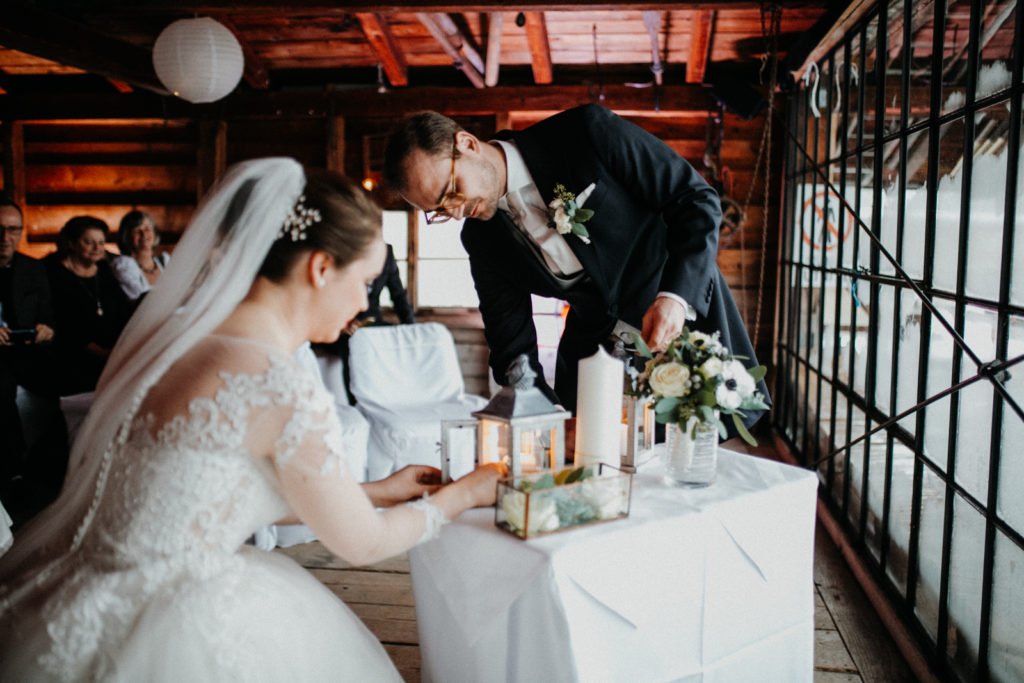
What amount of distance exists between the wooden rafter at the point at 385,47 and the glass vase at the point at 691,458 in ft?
13.9

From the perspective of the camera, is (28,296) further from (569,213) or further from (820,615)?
(820,615)

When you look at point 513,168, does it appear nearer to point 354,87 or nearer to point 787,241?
point 787,241

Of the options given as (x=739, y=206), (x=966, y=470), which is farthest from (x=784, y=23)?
(x=966, y=470)

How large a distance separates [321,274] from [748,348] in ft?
3.85

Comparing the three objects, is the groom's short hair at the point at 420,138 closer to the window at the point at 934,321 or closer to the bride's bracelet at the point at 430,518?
the bride's bracelet at the point at 430,518

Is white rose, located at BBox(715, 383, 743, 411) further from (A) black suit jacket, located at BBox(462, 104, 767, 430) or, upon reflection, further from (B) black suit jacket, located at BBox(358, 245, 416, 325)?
(B) black suit jacket, located at BBox(358, 245, 416, 325)

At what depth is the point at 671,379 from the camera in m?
1.59

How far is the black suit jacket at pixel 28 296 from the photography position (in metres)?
4.19

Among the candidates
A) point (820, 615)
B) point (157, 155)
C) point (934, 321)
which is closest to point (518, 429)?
point (934, 321)

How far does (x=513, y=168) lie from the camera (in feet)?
6.71

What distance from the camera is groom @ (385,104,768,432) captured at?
186 centimetres

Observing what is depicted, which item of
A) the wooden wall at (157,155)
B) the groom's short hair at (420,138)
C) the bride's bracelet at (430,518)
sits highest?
the wooden wall at (157,155)

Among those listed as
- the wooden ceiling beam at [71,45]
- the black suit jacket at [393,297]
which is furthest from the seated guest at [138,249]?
the black suit jacket at [393,297]

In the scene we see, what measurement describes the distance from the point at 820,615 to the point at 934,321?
3.58ft
